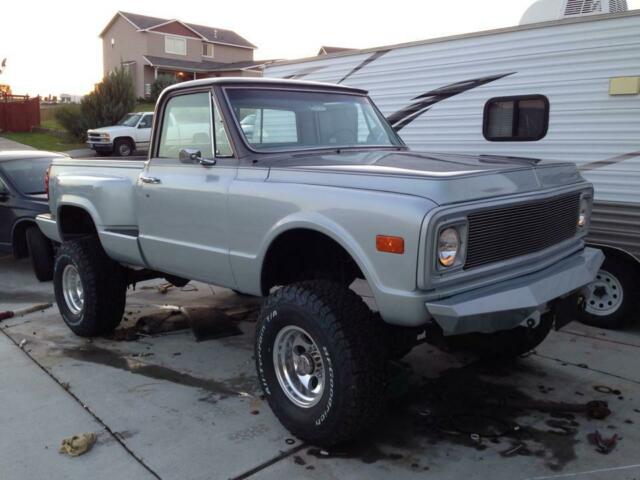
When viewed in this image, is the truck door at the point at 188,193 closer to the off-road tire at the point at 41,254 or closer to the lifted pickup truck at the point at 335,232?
the lifted pickup truck at the point at 335,232

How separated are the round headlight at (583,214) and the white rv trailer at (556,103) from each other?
4.61ft

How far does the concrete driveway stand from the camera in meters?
3.30

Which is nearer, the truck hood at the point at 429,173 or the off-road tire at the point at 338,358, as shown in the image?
the truck hood at the point at 429,173

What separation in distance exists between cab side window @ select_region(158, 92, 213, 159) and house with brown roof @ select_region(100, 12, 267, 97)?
38.0 metres

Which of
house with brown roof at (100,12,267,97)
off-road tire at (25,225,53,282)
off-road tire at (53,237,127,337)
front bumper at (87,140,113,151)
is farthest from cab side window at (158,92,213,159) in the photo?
house with brown roof at (100,12,267,97)

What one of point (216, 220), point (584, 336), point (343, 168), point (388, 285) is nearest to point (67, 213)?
point (216, 220)

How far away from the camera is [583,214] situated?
13.6 feet

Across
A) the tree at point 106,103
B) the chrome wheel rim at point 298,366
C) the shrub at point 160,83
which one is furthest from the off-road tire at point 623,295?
the shrub at point 160,83

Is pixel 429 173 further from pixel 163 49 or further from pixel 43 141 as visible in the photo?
pixel 163 49

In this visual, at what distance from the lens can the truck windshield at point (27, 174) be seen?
7.94 metres

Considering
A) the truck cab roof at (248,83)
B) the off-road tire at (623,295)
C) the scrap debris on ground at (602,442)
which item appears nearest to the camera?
the scrap debris on ground at (602,442)

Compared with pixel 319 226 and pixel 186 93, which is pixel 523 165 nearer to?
pixel 319 226

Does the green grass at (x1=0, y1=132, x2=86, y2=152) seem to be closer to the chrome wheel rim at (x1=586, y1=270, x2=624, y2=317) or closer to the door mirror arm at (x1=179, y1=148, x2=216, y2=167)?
the door mirror arm at (x1=179, y1=148, x2=216, y2=167)

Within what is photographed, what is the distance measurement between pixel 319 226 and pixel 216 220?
97cm
